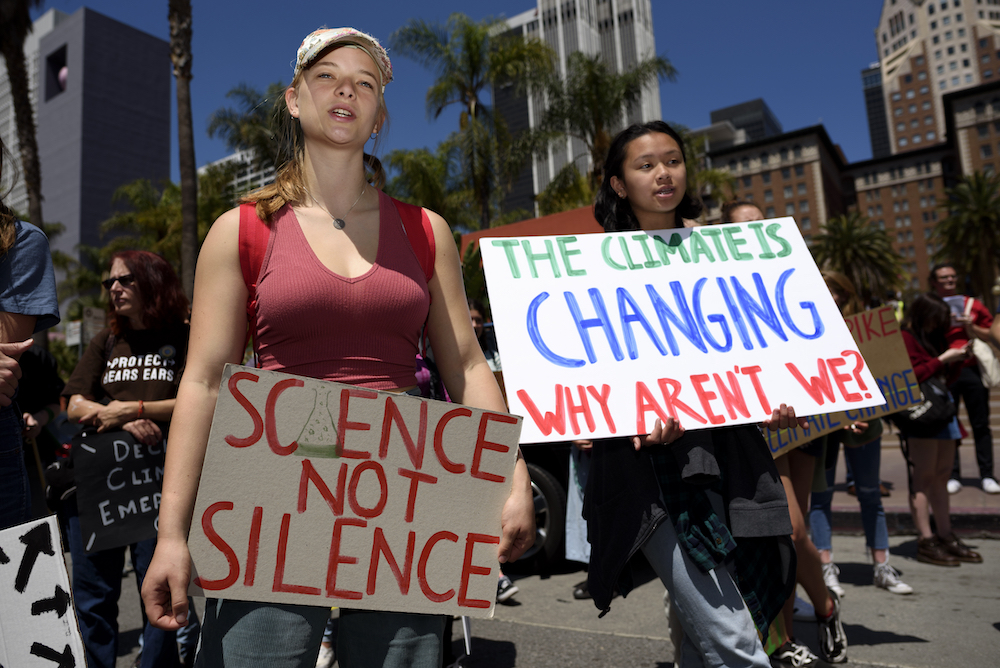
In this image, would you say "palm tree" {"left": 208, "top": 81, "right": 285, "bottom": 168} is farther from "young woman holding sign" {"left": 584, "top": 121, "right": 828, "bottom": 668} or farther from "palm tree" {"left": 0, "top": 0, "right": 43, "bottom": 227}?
"young woman holding sign" {"left": 584, "top": 121, "right": 828, "bottom": 668}

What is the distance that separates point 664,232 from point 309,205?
4.00 feet

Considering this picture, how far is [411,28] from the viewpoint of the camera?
62.4 ft

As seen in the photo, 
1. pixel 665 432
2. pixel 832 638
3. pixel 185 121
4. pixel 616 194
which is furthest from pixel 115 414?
pixel 185 121

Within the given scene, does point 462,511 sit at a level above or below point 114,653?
above

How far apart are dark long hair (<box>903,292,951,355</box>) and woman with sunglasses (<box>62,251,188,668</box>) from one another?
5.01 meters

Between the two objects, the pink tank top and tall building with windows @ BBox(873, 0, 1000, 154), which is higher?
tall building with windows @ BBox(873, 0, 1000, 154)

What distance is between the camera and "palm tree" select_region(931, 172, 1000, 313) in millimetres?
53125

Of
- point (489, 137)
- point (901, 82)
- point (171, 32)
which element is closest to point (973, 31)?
point (901, 82)

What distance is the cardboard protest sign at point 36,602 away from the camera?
4.88 ft

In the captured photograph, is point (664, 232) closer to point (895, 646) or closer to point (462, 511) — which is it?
point (462, 511)

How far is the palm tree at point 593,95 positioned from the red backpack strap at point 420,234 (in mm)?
16974

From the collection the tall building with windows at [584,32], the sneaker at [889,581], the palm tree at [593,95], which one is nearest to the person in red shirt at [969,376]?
the sneaker at [889,581]

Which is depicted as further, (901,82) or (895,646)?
(901,82)

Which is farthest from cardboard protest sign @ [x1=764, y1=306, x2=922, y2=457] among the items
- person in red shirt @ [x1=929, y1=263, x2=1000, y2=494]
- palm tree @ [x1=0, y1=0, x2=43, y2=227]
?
palm tree @ [x1=0, y1=0, x2=43, y2=227]
